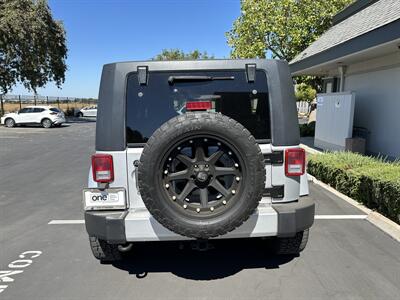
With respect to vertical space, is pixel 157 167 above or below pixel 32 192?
above

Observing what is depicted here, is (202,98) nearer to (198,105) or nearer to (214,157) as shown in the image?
(198,105)

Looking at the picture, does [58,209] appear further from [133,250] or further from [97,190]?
[97,190]

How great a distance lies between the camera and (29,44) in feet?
86.5

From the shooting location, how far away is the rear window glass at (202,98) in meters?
3.15

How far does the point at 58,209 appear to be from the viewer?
5633 millimetres

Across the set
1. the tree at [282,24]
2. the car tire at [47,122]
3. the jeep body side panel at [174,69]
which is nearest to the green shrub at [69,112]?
the car tire at [47,122]

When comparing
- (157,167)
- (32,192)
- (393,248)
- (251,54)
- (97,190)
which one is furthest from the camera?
(251,54)

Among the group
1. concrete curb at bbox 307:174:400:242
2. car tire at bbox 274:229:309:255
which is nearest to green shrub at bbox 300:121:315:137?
concrete curb at bbox 307:174:400:242

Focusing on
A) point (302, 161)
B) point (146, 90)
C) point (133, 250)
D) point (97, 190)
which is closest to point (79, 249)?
point (133, 250)

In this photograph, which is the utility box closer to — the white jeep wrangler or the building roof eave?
the building roof eave

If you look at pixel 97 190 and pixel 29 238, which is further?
pixel 29 238

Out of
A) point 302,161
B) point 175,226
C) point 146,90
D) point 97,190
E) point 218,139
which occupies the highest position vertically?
point 146,90

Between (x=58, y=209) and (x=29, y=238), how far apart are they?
1236mm

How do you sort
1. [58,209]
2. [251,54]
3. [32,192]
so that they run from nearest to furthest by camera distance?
[58,209] → [32,192] → [251,54]
